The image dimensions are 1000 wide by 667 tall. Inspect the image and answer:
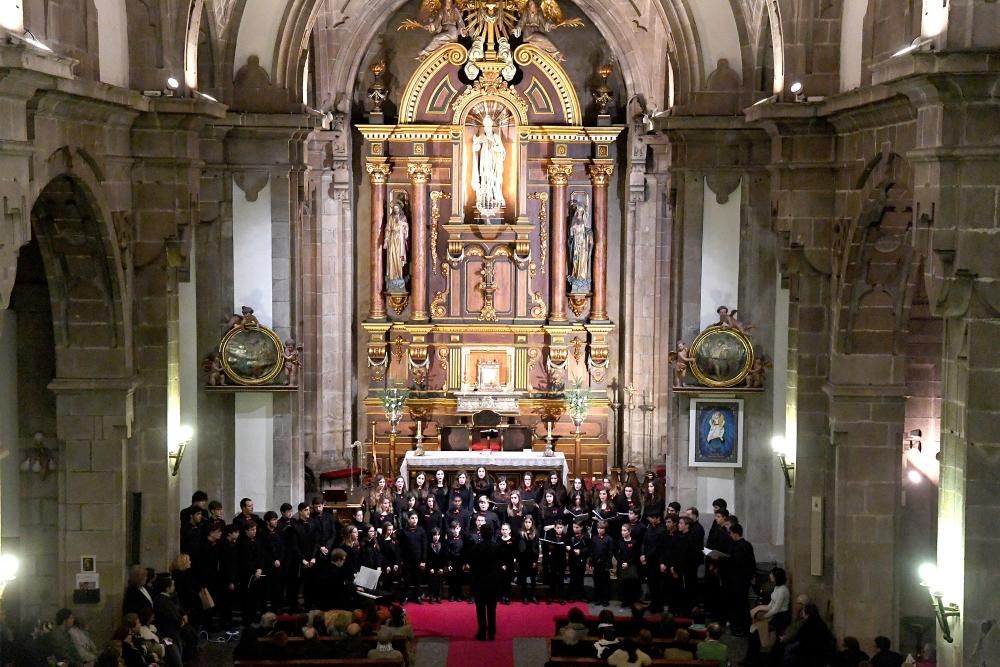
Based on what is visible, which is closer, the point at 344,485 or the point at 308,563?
the point at 308,563

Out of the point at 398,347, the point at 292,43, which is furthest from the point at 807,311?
the point at 398,347

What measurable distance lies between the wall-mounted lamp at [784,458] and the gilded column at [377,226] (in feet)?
38.7

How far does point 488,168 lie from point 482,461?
6147mm

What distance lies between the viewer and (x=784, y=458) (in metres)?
18.7

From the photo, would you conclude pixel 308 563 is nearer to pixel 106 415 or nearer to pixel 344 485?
pixel 106 415

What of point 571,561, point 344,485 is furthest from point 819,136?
point 344,485

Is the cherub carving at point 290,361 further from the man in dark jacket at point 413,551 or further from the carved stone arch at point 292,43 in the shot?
the carved stone arch at point 292,43

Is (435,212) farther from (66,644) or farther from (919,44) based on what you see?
(919,44)

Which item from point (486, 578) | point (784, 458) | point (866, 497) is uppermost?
point (784, 458)

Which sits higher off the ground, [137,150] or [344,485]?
[137,150]

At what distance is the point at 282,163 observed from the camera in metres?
21.5

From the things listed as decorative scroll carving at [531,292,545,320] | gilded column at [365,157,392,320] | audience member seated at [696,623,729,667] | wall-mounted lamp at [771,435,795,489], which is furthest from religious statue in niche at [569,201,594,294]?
audience member seated at [696,623,729,667]

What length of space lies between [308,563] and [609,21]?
13892 millimetres

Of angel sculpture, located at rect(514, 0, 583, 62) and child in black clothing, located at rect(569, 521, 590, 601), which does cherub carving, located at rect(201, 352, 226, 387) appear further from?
angel sculpture, located at rect(514, 0, 583, 62)
